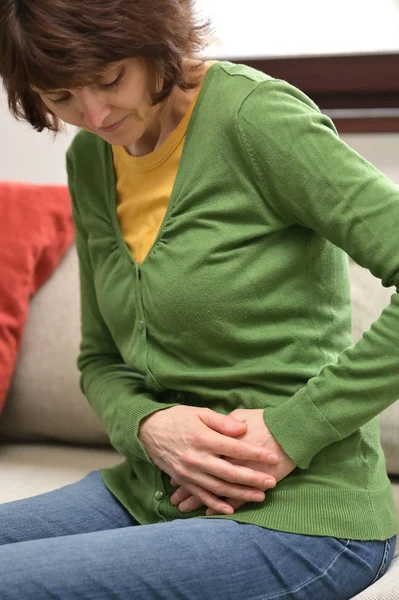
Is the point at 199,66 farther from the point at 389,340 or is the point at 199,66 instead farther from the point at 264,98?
the point at 389,340

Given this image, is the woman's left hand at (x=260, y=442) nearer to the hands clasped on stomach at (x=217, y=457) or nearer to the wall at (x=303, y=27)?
the hands clasped on stomach at (x=217, y=457)

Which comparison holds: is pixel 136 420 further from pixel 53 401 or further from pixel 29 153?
pixel 29 153

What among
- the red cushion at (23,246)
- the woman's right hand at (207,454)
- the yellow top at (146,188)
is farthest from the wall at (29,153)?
the woman's right hand at (207,454)

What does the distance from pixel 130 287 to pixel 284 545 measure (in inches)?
15.6

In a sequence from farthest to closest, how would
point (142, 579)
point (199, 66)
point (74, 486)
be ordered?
point (74, 486)
point (199, 66)
point (142, 579)

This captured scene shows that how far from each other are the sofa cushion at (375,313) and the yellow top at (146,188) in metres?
0.51

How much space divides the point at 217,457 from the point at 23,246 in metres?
0.84

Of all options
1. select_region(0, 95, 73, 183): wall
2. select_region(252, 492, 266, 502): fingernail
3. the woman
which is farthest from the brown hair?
select_region(0, 95, 73, 183): wall

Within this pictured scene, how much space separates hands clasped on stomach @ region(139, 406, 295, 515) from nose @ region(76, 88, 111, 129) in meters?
0.38

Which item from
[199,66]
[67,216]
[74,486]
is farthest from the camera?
[67,216]

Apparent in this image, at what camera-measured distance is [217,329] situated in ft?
3.55

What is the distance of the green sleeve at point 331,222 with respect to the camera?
983 millimetres

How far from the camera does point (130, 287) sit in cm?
117

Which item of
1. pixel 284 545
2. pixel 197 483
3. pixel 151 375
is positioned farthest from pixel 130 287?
pixel 284 545
